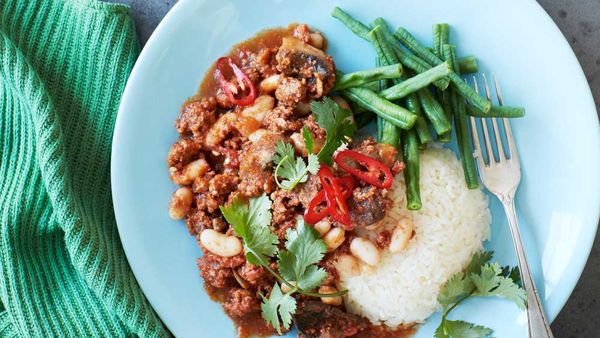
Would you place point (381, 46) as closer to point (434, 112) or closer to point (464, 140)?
point (434, 112)

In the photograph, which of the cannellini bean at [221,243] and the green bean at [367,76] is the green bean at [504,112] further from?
the cannellini bean at [221,243]

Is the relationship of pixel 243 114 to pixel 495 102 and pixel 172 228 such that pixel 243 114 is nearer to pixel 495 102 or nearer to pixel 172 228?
pixel 172 228

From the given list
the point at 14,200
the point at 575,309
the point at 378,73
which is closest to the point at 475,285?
the point at 575,309

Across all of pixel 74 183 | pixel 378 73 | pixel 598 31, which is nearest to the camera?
pixel 378 73

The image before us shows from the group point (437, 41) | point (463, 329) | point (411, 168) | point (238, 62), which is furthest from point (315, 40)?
point (463, 329)

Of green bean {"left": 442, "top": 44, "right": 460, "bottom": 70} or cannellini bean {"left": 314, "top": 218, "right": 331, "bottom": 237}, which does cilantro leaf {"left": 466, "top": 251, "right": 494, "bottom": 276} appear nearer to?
cannellini bean {"left": 314, "top": 218, "right": 331, "bottom": 237}

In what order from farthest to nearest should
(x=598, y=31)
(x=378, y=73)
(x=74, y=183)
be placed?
(x=598, y=31), (x=74, y=183), (x=378, y=73)
